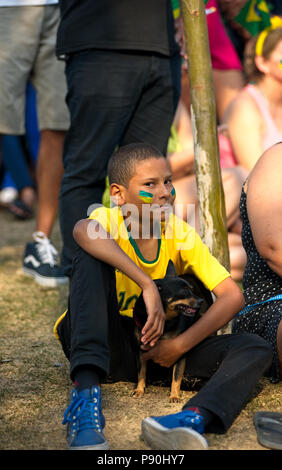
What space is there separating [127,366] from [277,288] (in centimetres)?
70

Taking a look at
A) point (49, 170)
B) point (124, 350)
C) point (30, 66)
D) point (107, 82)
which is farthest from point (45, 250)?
point (124, 350)

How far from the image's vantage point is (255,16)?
5180 millimetres

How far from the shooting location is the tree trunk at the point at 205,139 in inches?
120

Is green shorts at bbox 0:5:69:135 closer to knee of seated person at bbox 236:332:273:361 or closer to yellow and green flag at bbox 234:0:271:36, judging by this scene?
yellow and green flag at bbox 234:0:271:36

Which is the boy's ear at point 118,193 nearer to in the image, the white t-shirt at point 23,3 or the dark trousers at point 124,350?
the dark trousers at point 124,350

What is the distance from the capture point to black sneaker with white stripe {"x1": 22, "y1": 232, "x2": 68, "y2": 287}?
4.23m

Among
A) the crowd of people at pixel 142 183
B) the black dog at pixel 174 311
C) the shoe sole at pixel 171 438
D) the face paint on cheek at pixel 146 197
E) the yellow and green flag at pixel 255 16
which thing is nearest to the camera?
the shoe sole at pixel 171 438

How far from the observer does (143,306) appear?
248 cm

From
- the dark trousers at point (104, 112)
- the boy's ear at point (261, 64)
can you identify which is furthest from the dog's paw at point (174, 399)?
the boy's ear at point (261, 64)

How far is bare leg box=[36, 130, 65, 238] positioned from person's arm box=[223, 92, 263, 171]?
3.58ft

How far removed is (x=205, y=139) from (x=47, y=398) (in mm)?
1258

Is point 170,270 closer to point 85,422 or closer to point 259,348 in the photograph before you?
point 259,348

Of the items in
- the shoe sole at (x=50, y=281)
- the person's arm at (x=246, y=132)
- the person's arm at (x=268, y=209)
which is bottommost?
the shoe sole at (x=50, y=281)
